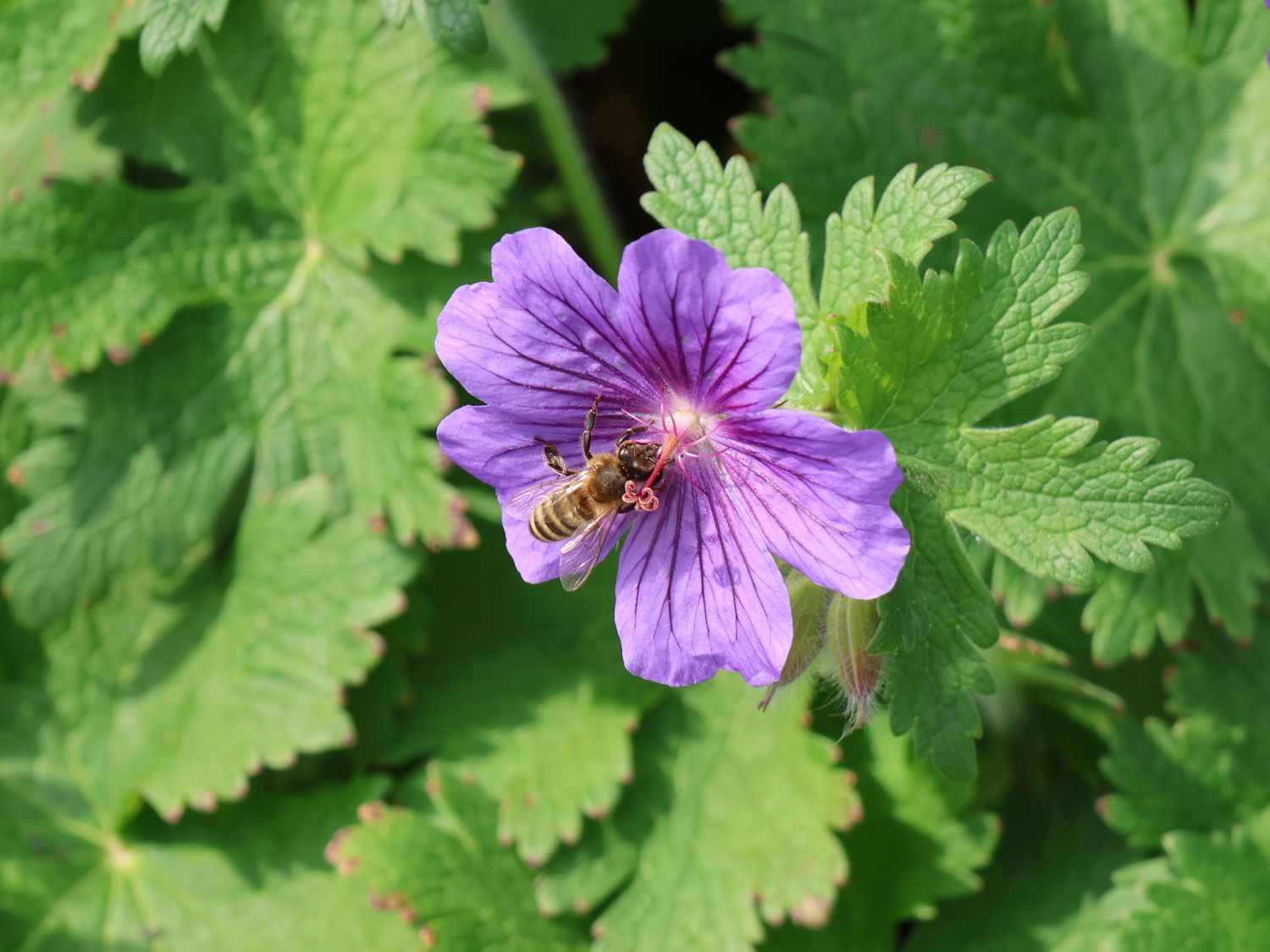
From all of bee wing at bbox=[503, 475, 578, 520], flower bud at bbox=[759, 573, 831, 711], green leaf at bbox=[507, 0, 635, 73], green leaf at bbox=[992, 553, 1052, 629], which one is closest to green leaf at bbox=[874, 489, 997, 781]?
flower bud at bbox=[759, 573, 831, 711]

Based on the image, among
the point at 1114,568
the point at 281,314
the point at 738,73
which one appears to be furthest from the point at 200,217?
the point at 1114,568

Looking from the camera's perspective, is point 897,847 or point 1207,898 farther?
point 897,847

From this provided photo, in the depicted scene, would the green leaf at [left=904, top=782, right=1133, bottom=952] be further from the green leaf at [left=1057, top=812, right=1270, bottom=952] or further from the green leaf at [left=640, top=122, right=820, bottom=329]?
the green leaf at [left=640, top=122, right=820, bottom=329]

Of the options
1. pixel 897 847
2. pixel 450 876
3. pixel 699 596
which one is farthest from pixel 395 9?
pixel 897 847

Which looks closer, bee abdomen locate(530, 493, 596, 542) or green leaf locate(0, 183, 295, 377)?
bee abdomen locate(530, 493, 596, 542)

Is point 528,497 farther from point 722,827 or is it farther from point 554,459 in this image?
point 722,827

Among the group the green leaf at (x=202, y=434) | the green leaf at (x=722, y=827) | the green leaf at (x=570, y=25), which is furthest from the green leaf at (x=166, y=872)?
the green leaf at (x=570, y=25)
